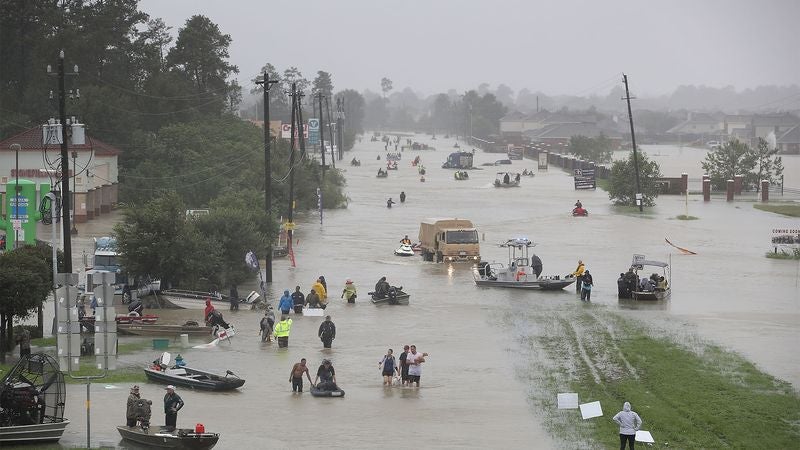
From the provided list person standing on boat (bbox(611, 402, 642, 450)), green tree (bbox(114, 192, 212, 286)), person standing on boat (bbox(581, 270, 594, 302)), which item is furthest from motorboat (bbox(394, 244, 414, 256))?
person standing on boat (bbox(611, 402, 642, 450))

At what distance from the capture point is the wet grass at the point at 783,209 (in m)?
86.6

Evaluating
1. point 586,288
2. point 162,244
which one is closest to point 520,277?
point 586,288

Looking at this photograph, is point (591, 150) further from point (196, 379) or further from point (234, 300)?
point (196, 379)

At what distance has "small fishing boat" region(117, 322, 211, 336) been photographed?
35.4m

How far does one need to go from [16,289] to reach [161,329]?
5.36 metres

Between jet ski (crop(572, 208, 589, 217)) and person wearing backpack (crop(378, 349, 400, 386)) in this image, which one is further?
jet ski (crop(572, 208, 589, 217))

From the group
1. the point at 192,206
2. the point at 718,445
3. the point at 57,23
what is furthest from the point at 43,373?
the point at 57,23

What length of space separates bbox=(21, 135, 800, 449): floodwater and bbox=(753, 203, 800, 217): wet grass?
1.81 m

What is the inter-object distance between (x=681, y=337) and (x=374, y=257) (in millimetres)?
24453

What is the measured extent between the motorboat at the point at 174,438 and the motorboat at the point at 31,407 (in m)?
1.28

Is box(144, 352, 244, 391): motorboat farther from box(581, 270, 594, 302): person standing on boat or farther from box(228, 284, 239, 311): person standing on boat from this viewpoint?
box(581, 270, 594, 302): person standing on boat

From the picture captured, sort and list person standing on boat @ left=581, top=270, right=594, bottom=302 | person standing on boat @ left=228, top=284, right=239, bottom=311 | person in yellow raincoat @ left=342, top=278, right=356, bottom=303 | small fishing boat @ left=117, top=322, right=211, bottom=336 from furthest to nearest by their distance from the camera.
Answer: person standing on boat @ left=581, top=270, right=594, bottom=302
person in yellow raincoat @ left=342, top=278, right=356, bottom=303
person standing on boat @ left=228, top=284, right=239, bottom=311
small fishing boat @ left=117, top=322, right=211, bottom=336

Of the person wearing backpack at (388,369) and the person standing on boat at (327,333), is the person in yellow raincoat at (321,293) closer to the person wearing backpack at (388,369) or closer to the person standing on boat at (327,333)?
→ the person standing on boat at (327,333)

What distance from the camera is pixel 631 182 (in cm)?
9119
